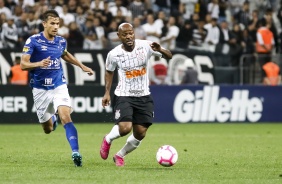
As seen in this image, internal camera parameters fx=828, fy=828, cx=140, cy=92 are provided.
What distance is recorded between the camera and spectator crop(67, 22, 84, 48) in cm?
2558

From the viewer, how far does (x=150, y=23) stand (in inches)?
1043

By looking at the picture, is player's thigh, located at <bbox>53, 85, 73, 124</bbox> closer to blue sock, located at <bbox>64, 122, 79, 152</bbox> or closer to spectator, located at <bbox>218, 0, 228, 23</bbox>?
blue sock, located at <bbox>64, 122, 79, 152</bbox>

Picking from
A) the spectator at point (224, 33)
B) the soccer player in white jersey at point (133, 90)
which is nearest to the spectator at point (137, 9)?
the spectator at point (224, 33)

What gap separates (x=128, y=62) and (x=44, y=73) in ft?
5.17

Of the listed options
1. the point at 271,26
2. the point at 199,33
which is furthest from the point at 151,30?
the point at 271,26

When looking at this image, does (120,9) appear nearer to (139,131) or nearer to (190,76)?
(190,76)

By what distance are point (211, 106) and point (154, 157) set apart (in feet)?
33.1

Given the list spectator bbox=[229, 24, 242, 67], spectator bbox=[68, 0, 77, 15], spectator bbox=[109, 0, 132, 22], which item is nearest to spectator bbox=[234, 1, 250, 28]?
spectator bbox=[229, 24, 242, 67]

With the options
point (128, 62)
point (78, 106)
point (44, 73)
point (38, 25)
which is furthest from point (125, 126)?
point (38, 25)

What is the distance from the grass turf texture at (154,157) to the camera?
35.0ft

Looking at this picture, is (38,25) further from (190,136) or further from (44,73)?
(44,73)

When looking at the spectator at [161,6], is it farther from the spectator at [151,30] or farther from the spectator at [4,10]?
the spectator at [4,10]

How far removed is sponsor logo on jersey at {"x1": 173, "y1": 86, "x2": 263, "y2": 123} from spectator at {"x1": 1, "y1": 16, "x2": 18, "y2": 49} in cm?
530

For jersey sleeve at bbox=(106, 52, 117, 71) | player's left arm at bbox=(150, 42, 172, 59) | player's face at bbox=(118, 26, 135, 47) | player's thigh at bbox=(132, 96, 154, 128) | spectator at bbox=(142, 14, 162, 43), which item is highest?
player's face at bbox=(118, 26, 135, 47)
